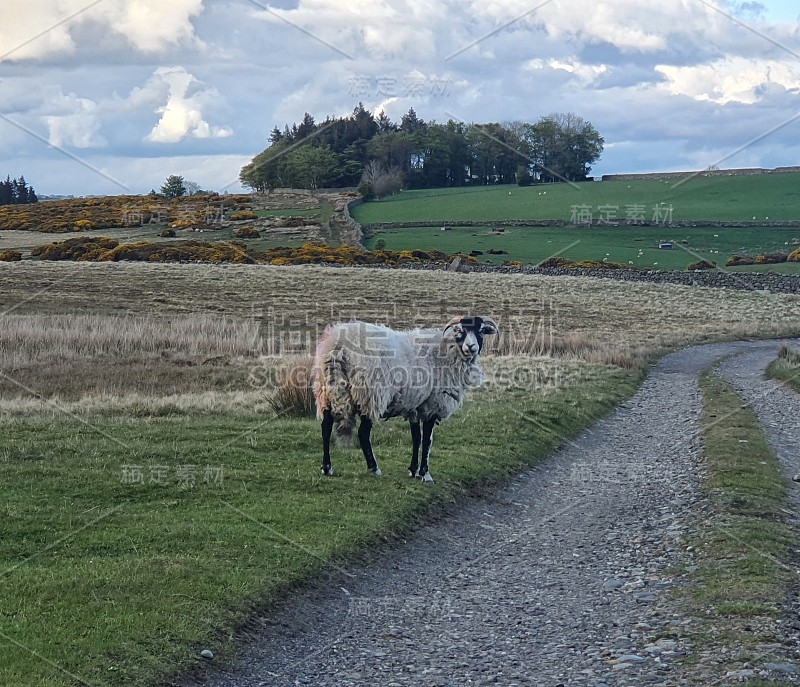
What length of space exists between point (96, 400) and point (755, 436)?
1322cm

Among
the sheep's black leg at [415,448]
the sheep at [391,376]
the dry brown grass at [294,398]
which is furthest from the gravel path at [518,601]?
the dry brown grass at [294,398]

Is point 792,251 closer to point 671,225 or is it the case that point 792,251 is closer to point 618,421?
point 671,225

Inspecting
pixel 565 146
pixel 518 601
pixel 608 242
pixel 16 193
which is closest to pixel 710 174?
pixel 565 146

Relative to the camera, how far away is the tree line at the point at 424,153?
364 feet

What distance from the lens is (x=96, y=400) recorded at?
18469 millimetres

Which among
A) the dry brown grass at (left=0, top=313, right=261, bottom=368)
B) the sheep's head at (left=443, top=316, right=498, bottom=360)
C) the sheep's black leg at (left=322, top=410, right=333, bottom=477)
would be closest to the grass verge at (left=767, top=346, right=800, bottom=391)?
the sheep's head at (left=443, top=316, right=498, bottom=360)

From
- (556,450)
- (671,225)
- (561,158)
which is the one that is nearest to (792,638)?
(556,450)

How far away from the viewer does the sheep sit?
1255 cm

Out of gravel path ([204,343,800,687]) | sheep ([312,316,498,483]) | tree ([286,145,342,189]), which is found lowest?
gravel path ([204,343,800,687])

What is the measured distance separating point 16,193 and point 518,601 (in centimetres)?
13088

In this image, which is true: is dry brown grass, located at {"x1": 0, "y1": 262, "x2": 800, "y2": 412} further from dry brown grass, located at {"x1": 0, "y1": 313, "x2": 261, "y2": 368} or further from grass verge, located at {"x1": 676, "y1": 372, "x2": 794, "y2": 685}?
grass verge, located at {"x1": 676, "y1": 372, "x2": 794, "y2": 685}

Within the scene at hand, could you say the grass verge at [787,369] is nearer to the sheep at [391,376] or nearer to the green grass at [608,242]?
the sheep at [391,376]

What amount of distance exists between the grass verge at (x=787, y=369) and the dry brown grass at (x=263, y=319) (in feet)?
14.6

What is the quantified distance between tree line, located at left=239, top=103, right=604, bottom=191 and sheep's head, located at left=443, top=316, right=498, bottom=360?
96024 mm
